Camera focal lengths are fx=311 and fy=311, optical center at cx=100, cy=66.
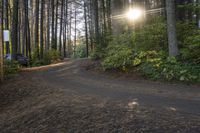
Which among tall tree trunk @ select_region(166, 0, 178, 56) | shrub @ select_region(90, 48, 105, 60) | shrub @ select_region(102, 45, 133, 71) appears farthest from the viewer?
shrub @ select_region(90, 48, 105, 60)

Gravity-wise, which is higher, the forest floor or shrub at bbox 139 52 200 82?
shrub at bbox 139 52 200 82

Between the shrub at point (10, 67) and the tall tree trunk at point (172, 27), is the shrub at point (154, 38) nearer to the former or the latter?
the tall tree trunk at point (172, 27)

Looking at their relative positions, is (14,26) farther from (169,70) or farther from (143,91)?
(143,91)

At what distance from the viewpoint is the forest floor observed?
6113 mm

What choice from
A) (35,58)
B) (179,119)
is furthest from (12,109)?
(35,58)

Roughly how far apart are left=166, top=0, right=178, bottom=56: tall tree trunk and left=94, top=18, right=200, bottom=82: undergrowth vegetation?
33 centimetres

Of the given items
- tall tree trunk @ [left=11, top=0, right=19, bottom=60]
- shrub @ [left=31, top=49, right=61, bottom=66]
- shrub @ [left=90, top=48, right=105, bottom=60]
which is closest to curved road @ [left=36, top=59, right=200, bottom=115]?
shrub @ [left=90, top=48, right=105, bottom=60]

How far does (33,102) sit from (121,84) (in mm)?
3174

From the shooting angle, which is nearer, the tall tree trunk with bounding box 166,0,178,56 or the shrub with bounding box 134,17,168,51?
the tall tree trunk with bounding box 166,0,178,56

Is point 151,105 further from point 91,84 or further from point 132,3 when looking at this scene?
point 132,3

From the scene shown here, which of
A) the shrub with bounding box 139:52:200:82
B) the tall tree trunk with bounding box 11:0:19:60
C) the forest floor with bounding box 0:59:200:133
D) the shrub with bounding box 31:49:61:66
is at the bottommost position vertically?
the forest floor with bounding box 0:59:200:133

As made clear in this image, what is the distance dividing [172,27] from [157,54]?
4.29 ft

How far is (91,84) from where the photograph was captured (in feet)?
36.3

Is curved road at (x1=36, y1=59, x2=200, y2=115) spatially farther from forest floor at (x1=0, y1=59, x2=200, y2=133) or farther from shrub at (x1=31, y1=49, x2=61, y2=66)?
shrub at (x1=31, y1=49, x2=61, y2=66)
